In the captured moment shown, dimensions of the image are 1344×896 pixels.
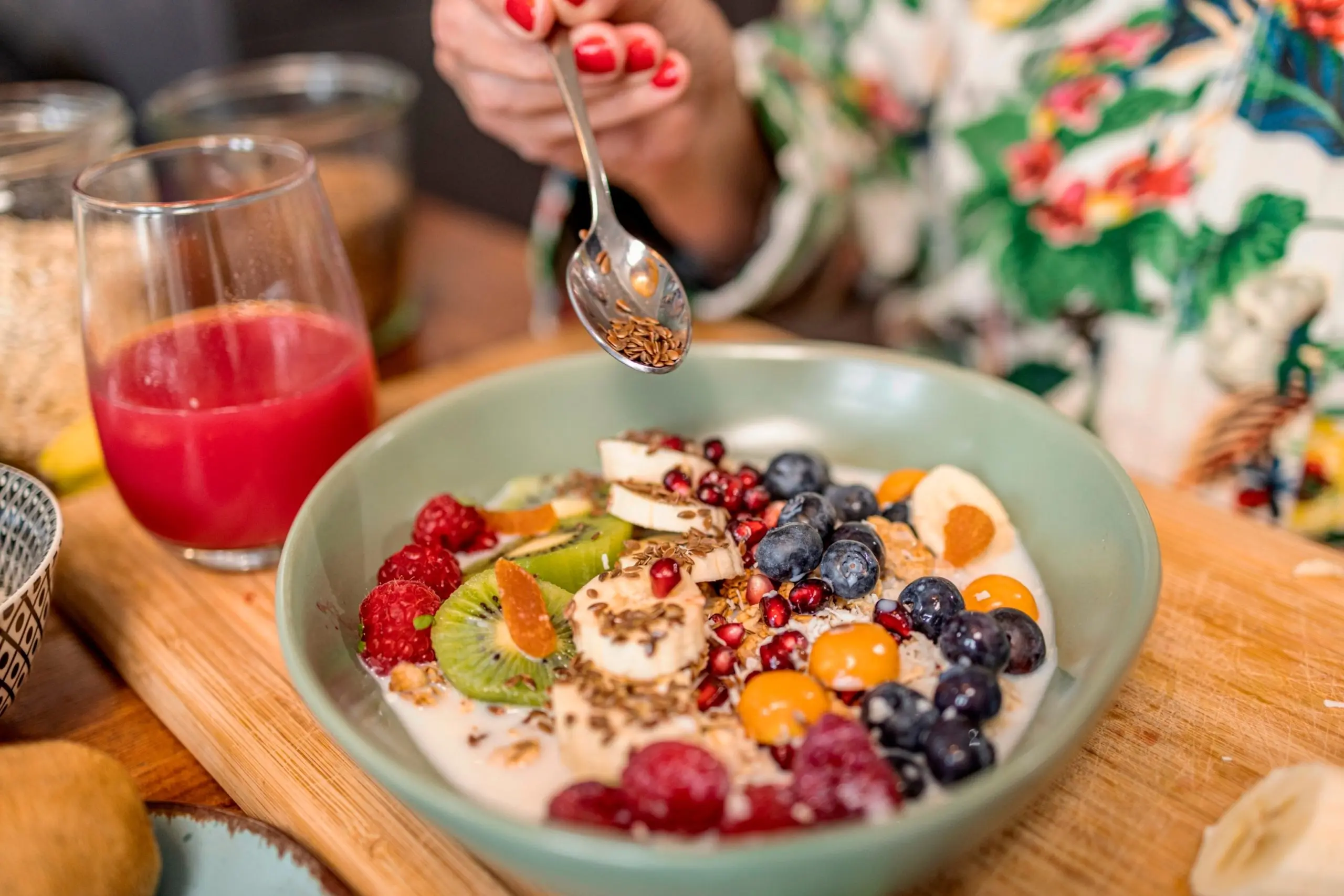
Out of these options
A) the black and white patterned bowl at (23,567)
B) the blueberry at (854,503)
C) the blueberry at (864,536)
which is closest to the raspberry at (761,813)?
the blueberry at (864,536)

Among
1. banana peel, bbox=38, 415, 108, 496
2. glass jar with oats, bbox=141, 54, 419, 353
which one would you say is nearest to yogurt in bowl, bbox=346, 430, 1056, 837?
banana peel, bbox=38, 415, 108, 496

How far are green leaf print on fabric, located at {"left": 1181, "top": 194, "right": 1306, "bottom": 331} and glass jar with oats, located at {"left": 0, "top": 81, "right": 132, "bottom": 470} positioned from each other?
53.9 inches

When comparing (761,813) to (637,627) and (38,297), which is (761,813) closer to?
(637,627)

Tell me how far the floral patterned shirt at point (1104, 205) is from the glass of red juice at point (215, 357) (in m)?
0.58

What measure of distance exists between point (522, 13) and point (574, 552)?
56 centimetres

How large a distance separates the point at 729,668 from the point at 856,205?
1130 mm

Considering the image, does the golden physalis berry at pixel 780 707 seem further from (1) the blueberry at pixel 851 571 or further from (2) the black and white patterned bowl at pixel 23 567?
(2) the black and white patterned bowl at pixel 23 567

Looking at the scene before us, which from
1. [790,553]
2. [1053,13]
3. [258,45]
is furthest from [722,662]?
[258,45]

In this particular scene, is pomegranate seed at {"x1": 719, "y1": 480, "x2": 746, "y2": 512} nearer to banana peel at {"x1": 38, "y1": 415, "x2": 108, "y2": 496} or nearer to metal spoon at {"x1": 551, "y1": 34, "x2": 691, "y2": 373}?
metal spoon at {"x1": 551, "y1": 34, "x2": 691, "y2": 373}

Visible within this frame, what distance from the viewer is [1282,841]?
2.22 ft

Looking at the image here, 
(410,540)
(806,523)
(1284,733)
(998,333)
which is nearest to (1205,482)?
(998,333)

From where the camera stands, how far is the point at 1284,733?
84cm

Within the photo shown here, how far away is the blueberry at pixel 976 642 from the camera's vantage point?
0.82m

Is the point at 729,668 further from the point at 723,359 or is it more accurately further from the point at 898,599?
the point at 723,359
